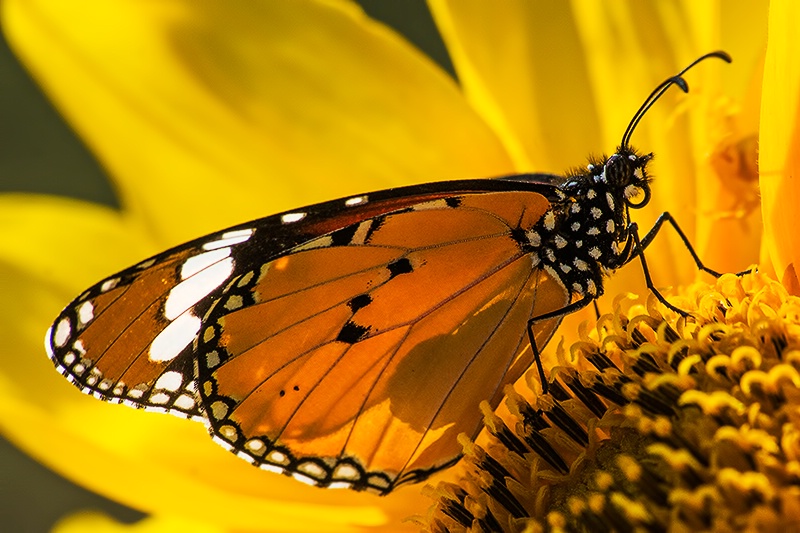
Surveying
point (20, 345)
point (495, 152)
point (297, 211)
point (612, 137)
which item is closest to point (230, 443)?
point (297, 211)

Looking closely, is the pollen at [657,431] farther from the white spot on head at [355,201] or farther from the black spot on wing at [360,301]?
the white spot on head at [355,201]

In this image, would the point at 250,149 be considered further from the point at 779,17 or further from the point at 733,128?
the point at 779,17

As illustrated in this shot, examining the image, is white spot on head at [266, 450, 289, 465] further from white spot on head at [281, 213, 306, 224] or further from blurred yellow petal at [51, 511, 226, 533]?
white spot on head at [281, 213, 306, 224]

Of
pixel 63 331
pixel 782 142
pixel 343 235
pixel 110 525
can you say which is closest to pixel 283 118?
pixel 343 235

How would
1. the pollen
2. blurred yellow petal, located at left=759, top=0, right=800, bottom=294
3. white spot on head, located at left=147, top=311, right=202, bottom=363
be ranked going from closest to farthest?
the pollen, blurred yellow petal, located at left=759, top=0, right=800, bottom=294, white spot on head, located at left=147, top=311, right=202, bottom=363

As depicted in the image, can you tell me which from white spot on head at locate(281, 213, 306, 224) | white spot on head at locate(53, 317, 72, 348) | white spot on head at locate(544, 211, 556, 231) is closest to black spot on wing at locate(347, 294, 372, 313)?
white spot on head at locate(281, 213, 306, 224)

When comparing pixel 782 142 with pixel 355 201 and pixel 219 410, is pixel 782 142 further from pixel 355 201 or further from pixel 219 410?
pixel 219 410
